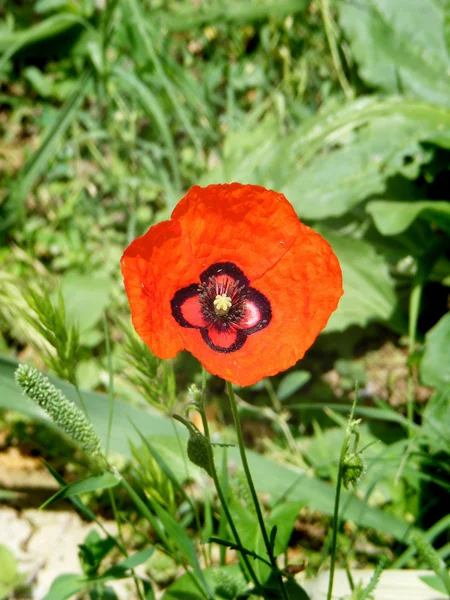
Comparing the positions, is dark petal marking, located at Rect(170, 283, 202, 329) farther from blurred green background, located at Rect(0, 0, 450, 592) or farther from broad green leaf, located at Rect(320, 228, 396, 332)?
broad green leaf, located at Rect(320, 228, 396, 332)

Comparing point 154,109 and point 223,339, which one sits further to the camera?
point 154,109

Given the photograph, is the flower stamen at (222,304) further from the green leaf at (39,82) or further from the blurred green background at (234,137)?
the green leaf at (39,82)

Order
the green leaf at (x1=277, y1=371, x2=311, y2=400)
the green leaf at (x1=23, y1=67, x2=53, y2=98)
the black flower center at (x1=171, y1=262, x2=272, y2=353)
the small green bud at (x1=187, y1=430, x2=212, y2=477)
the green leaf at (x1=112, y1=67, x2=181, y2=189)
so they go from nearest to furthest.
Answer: the small green bud at (x1=187, y1=430, x2=212, y2=477) → the black flower center at (x1=171, y1=262, x2=272, y2=353) → the green leaf at (x1=277, y1=371, x2=311, y2=400) → the green leaf at (x1=112, y1=67, x2=181, y2=189) → the green leaf at (x1=23, y1=67, x2=53, y2=98)

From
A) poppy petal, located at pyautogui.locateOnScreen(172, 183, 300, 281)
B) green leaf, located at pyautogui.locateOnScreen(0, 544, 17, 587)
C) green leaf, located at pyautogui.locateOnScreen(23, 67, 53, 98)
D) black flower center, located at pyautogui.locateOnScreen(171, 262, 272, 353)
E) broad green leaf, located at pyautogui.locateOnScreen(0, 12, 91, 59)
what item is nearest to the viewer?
poppy petal, located at pyautogui.locateOnScreen(172, 183, 300, 281)

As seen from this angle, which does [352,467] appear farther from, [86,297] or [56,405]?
[86,297]

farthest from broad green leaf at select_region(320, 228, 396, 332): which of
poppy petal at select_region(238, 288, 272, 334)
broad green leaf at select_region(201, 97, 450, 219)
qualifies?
poppy petal at select_region(238, 288, 272, 334)

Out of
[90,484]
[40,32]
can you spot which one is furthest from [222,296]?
[40,32]
